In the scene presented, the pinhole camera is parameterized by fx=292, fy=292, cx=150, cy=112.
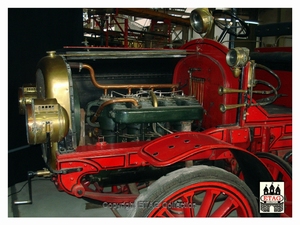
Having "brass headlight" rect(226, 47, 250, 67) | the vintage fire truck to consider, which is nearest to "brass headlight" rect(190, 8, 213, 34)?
the vintage fire truck

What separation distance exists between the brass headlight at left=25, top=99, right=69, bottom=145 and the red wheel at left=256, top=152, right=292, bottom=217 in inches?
66.3

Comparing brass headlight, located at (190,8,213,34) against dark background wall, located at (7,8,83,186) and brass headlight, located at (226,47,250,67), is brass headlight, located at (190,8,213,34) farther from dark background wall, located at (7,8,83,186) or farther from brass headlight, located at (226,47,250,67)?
dark background wall, located at (7,8,83,186)

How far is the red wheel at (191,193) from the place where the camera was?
1.76 meters

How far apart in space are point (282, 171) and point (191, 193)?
1.05 meters

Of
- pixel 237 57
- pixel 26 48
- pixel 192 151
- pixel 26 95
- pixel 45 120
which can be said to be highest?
pixel 26 48

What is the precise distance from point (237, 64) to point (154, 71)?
1222 millimetres

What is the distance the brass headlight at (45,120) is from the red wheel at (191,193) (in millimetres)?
667

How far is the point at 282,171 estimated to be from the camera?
96.7 inches

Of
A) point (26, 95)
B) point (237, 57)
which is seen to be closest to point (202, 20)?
point (237, 57)

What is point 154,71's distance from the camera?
10.3ft

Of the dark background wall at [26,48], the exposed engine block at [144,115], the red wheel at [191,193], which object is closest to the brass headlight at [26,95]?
the exposed engine block at [144,115]

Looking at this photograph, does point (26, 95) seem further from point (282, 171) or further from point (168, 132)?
point (282, 171)

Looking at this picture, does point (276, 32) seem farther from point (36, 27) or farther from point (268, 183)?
point (36, 27)

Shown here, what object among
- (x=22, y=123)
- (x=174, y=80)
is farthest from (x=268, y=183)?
(x=22, y=123)
